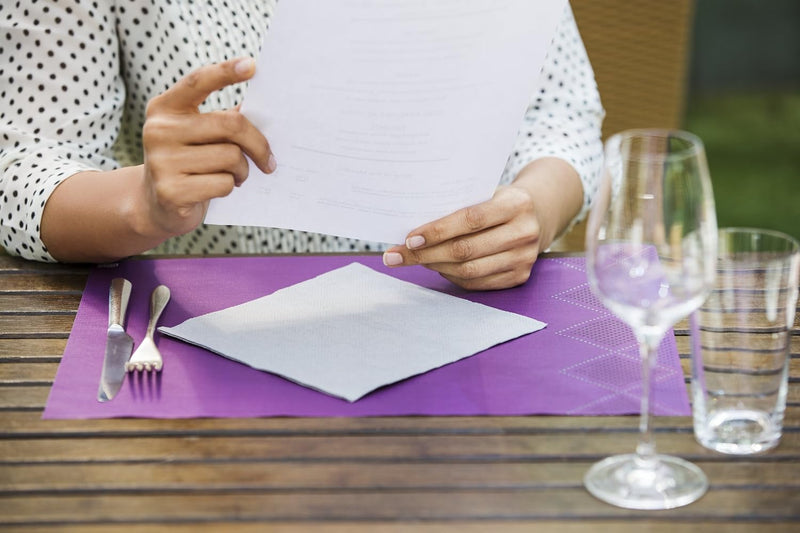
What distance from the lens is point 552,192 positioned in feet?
4.18

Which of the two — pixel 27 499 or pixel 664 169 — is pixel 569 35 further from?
pixel 27 499

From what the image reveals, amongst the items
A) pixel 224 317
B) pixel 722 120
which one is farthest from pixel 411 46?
pixel 722 120

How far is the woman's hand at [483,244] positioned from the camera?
1075 mm

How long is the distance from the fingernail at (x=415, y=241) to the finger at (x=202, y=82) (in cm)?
24

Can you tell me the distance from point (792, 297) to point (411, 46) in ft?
1.33

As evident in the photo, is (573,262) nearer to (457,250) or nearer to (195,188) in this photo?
(457,250)

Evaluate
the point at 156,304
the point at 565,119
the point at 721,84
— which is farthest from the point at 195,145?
the point at 721,84

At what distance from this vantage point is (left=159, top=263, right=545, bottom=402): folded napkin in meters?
0.91

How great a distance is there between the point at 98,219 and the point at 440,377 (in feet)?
1.52

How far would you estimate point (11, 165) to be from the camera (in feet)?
4.15

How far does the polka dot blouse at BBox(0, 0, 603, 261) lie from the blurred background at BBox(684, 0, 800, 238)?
3.29 meters

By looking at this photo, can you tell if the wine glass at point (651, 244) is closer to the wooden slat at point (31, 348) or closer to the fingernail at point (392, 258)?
the fingernail at point (392, 258)

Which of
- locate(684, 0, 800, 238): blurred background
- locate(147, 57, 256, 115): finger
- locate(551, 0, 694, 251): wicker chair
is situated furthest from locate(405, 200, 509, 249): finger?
locate(684, 0, 800, 238): blurred background

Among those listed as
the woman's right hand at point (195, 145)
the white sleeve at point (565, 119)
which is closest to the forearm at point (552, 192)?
the white sleeve at point (565, 119)
